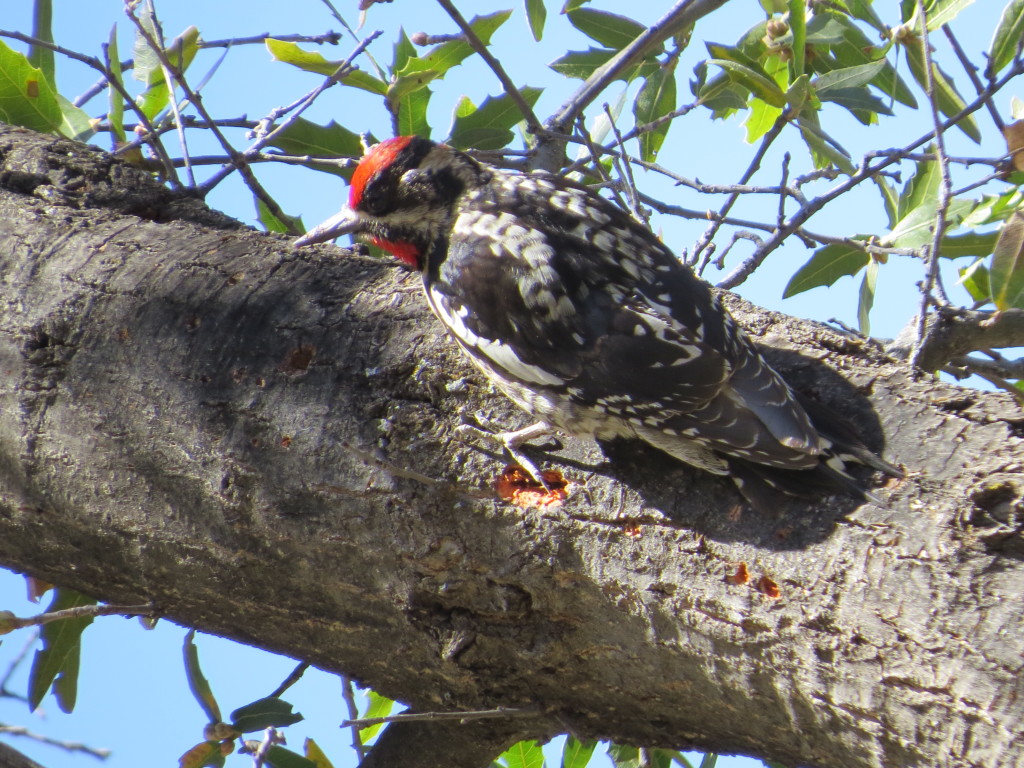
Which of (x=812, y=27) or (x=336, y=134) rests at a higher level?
Result: (x=812, y=27)

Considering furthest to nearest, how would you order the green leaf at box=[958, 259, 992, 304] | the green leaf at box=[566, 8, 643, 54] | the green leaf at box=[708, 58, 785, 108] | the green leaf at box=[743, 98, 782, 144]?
the green leaf at box=[743, 98, 782, 144], the green leaf at box=[566, 8, 643, 54], the green leaf at box=[958, 259, 992, 304], the green leaf at box=[708, 58, 785, 108]

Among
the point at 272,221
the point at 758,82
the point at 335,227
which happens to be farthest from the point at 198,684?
Result: the point at 758,82

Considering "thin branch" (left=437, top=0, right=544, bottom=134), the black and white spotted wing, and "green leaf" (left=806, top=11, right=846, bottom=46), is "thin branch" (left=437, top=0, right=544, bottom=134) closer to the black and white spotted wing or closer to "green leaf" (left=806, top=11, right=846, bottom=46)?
the black and white spotted wing

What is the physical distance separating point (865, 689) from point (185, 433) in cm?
131

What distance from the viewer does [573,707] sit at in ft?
5.89

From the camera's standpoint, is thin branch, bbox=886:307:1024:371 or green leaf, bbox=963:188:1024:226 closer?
thin branch, bbox=886:307:1024:371

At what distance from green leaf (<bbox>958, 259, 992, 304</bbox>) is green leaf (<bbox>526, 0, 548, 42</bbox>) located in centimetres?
147

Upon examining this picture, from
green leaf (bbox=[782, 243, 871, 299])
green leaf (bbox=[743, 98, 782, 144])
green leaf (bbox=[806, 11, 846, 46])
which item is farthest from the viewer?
green leaf (bbox=[743, 98, 782, 144])

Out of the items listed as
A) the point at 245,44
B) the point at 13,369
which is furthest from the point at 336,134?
the point at 13,369

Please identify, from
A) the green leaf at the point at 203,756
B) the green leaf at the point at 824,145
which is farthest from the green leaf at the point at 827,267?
the green leaf at the point at 203,756

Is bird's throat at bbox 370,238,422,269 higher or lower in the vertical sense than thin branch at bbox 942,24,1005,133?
lower

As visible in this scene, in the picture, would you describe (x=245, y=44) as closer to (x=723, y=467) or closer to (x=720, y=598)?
(x=723, y=467)

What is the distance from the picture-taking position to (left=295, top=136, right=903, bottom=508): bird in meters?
1.68

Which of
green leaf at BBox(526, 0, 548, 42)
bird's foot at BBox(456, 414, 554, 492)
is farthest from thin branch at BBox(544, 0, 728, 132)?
bird's foot at BBox(456, 414, 554, 492)
